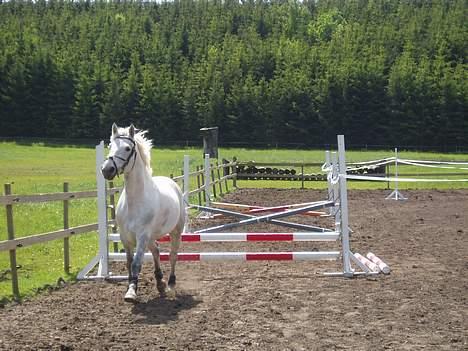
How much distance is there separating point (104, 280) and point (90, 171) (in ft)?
117

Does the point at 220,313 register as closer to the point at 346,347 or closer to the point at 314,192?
the point at 346,347

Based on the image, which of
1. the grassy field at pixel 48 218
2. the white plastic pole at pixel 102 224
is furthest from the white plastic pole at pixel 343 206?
the grassy field at pixel 48 218

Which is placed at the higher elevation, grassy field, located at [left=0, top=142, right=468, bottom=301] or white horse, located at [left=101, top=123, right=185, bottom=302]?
white horse, located at [left=101, top=123, right=185, bottom=302]

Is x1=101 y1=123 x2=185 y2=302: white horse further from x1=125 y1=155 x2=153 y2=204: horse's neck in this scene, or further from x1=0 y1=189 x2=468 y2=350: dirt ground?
x1=0 y1=189 x2=468 y2=350: dirt ground

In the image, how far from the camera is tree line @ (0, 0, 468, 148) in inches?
2948

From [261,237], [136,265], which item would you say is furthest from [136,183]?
[261,237]

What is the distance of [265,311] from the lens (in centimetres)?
837

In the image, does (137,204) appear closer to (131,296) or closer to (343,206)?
(131,296)

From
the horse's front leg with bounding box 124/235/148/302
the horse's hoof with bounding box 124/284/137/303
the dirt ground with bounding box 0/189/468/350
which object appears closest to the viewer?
the dirt ground with bounding box 0/189/468/350

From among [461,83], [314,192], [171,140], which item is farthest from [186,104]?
[314,192]

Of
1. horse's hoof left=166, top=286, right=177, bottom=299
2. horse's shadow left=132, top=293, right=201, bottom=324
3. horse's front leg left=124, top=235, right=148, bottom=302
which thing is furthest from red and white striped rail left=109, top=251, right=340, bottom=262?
horse's front leg left=124, top=235, right=148, bottom=302

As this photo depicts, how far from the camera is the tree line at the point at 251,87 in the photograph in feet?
246

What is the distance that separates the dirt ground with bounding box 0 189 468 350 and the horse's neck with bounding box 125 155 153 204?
127cm

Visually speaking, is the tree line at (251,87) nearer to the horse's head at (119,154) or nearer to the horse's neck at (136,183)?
the horse's neck at (136,183)
